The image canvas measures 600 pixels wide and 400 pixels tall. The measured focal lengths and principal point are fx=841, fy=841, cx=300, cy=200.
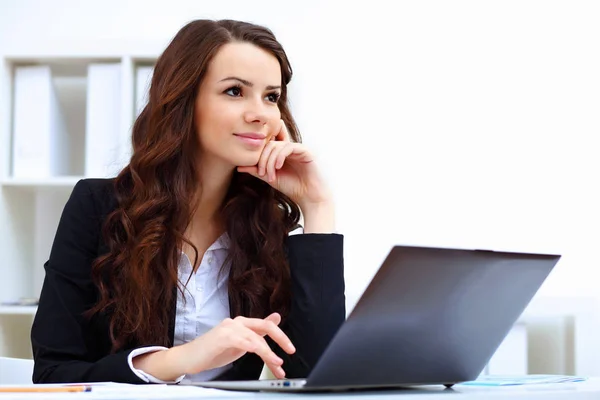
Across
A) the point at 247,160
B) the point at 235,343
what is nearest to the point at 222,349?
the point at 235,343

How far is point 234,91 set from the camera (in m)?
1.74

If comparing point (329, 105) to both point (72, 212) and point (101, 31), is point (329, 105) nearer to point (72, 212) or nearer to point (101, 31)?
point (101, 31)

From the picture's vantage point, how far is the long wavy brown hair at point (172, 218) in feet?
5.38

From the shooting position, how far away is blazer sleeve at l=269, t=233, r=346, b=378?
1.62m

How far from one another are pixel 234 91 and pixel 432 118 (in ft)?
4.35

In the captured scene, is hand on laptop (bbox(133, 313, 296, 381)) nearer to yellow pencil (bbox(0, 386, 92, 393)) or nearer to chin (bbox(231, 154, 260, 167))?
yellow pencil (bbox(0, 386, 92, 393))

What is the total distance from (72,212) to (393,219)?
1437mm

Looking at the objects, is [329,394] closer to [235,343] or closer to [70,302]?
[235,343]

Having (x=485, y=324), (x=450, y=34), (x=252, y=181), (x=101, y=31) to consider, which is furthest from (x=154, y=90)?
(x=450, y=34)

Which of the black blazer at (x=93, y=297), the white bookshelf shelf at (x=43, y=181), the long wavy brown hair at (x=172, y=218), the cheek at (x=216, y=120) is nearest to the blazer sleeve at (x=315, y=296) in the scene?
the black blazer at (x=93, y=297)

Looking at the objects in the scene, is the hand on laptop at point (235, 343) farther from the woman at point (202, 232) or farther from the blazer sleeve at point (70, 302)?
the woman at point (202, 232)

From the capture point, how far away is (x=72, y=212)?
5.56 ft

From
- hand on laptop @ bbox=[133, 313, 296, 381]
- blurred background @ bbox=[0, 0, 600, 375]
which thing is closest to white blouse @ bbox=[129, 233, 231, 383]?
hand on laptop @ bbox=[133, 313, 296, 381]

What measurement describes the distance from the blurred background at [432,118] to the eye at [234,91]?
1.15m
